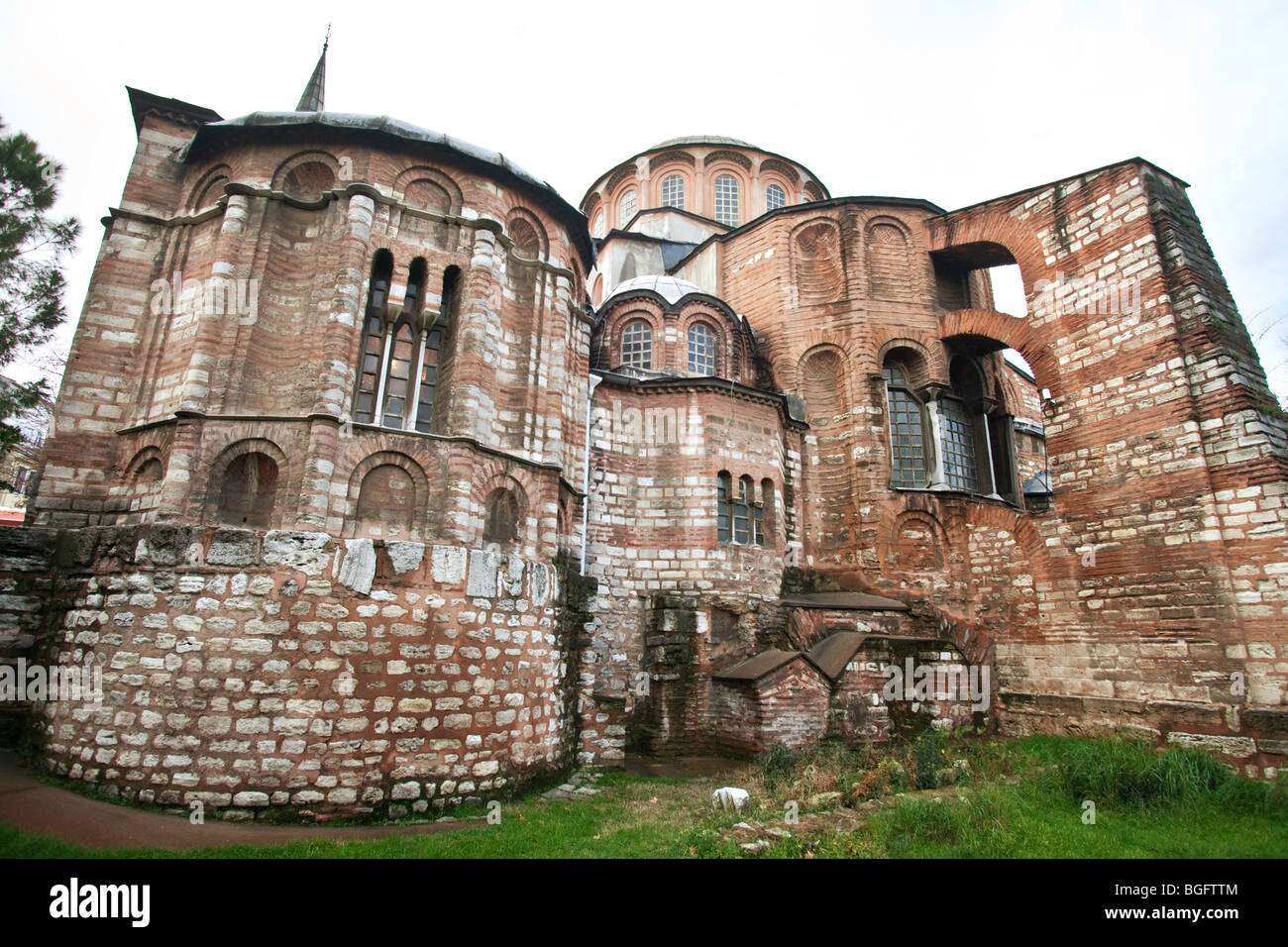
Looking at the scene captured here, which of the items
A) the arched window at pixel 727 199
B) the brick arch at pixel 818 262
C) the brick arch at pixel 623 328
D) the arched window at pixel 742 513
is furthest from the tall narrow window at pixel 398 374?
the arched window at pixel 727 199

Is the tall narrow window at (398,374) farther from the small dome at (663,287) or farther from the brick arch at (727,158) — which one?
the brick arch at (727,158)

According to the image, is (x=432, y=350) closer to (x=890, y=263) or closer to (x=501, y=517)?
(x=501, y=517)

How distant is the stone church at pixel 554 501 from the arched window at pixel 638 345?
0.28 ft

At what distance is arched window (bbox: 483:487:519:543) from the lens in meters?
9.89

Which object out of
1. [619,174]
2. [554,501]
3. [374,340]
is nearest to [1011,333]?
[554,501]

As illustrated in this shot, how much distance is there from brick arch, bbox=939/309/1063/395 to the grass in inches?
280

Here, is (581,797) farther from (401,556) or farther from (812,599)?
(812,599)

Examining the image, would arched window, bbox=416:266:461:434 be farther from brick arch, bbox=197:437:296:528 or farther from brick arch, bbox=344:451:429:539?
brick arch, bbox=197:437:296:528

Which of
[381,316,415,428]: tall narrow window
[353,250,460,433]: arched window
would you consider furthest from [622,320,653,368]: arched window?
[381,316,415,428]: tall narrow window

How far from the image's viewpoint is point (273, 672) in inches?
296

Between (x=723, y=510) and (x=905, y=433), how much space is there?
5860 mm

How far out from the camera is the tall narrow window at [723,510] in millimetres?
14641

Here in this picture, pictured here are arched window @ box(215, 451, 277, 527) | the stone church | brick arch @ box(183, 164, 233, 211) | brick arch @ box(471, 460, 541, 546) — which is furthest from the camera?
brick arch @ box(183, 164, 233, 211)
